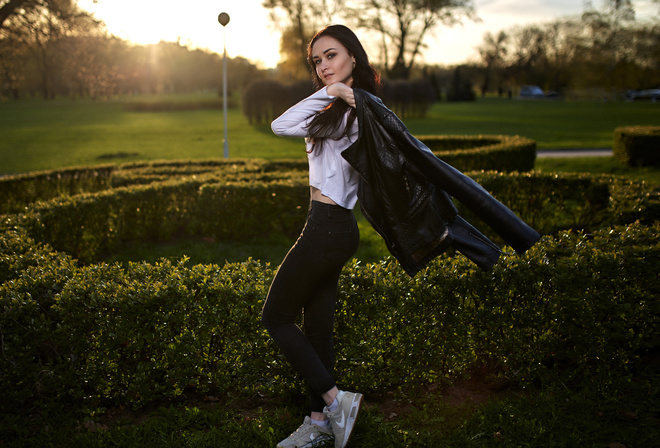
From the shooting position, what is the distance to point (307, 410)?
134 inches

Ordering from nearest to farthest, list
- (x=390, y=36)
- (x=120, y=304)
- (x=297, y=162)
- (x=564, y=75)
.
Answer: (x=120, y=304) → (x=297, y=162) → (x=390, y=36) → (x=564, y=75)

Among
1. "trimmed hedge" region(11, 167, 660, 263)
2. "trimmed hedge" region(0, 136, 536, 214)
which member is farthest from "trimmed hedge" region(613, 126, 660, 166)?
"trimmed hedge" region(11, 167, 660, 263)

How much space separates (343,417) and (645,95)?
67988 millimetres

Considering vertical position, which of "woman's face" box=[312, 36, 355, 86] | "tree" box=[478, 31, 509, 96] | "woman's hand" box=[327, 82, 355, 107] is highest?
"tree" box=[478, 31, 509, 96]

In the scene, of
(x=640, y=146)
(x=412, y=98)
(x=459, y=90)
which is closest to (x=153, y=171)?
(x=640, y=146)

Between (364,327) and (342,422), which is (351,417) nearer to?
(342,422)

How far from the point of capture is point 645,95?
189ft

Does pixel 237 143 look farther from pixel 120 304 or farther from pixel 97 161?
pixel 120 304

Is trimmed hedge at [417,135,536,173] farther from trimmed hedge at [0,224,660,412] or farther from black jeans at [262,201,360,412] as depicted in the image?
black jeans at [262,201,360,412]

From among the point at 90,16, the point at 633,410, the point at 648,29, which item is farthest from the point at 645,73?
the point at 633,410

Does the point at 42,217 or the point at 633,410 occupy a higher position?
the point at 42,217

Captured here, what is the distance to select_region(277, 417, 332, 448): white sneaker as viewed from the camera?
2.91 m

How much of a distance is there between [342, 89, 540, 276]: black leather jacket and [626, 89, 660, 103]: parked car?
64658 millimetres

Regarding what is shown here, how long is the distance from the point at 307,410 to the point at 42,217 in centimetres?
482
